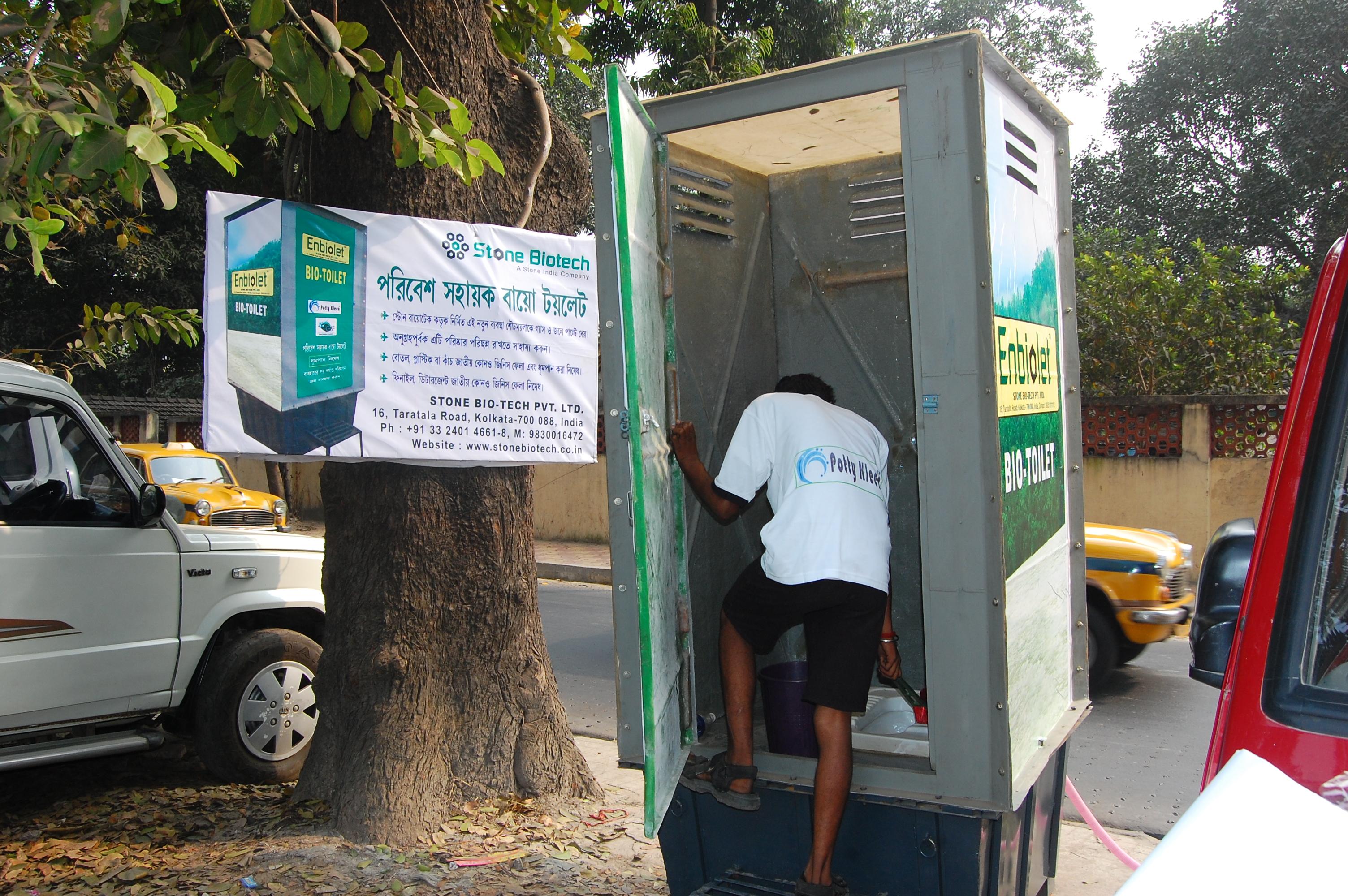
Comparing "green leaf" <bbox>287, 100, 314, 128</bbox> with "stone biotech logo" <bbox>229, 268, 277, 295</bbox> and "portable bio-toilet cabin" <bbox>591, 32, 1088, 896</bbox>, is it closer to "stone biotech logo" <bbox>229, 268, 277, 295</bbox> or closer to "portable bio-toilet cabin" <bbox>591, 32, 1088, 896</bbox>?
"stone biotech logo" <bbox>229, 268, 277, 295</bbox>

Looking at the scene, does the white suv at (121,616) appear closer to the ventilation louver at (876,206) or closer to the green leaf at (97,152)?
the green leaf at (97,152)

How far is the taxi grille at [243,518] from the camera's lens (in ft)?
42.3

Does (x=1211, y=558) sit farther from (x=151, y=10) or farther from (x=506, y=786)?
(x=151, y=10)

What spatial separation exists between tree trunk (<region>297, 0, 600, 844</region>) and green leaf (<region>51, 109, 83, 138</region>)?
154cm

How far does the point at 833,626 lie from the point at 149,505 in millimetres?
3320

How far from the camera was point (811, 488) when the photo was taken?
131 inches

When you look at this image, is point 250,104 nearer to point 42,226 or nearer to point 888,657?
point 42,226

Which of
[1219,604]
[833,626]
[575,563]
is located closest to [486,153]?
[833,626]

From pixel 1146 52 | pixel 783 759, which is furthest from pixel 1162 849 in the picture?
pixel 1146 52

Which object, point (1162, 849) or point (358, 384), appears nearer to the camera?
point (1162, 849)

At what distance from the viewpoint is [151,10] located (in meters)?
4.20

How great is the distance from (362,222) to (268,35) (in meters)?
0.76

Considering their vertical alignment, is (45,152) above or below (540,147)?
below

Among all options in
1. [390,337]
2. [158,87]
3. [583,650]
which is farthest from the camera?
[583,650]
